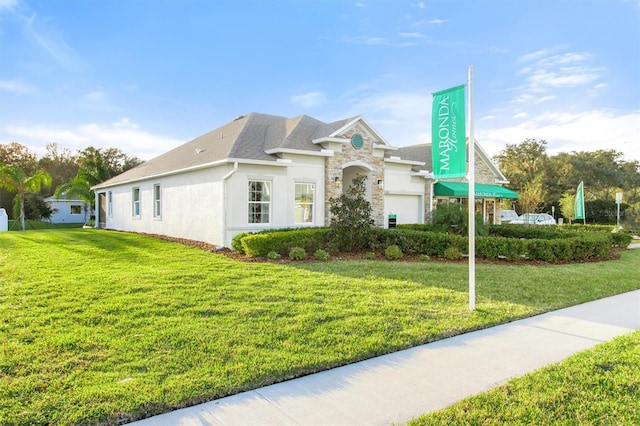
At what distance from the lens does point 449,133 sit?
7.93 metres

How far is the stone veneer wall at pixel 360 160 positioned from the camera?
56.8ft

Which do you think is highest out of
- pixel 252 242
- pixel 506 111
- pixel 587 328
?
pixel 506 111

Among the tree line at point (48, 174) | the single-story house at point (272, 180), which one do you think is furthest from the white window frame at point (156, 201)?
the tree line at point (48, 174)

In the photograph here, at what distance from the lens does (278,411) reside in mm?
3867

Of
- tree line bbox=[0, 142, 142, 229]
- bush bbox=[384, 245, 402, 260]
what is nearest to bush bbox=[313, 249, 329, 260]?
bush bbox=[384, 245, 402, 260]

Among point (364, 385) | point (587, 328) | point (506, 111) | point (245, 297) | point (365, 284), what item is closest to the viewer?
point (364, 385)

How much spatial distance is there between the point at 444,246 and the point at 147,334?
11148 millimetres

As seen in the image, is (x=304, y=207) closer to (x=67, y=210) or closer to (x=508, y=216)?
(x=508, y=216)

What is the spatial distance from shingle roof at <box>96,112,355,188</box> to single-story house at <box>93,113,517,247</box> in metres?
0.05

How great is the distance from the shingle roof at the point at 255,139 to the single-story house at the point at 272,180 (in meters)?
0.05

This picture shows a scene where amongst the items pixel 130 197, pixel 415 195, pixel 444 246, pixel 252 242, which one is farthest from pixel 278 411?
pixel 130 197

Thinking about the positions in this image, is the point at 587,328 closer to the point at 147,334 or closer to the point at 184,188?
the point at 147,334

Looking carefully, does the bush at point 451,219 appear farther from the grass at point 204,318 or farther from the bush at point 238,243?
the bush at point 238,243

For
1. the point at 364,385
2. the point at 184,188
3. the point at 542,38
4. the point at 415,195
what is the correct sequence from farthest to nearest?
the point at 415,195 < the point at 184,188 < the point at 542,38 < the point at 364,385
